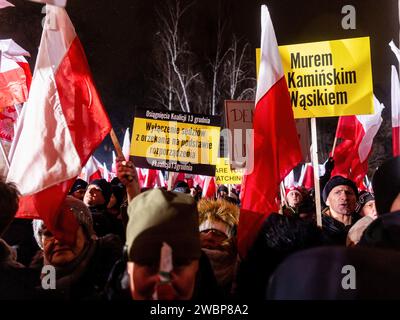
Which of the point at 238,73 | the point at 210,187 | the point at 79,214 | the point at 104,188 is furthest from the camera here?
the point at 238,73

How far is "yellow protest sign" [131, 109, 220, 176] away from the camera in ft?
20.2

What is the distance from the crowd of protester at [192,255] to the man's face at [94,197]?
1037mm

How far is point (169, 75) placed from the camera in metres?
27.9

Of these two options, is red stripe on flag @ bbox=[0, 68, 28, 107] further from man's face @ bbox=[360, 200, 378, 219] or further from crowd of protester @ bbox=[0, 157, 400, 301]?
man's face @ bbox=[360, 200, 378, 219]

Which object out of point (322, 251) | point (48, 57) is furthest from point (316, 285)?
point (48, 57)

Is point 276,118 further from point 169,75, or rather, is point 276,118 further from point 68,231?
point 169,75

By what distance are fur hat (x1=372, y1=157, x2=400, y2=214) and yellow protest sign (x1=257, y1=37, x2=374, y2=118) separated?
286 cm

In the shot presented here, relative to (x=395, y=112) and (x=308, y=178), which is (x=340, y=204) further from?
(x=308, y=178)

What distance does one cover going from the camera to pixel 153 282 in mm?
2105

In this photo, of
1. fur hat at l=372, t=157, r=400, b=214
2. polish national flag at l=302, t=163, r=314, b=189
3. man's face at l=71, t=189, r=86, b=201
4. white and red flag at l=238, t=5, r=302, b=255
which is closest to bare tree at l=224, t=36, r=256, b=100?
polish national flag at l=302, t=163, r=314, b=189

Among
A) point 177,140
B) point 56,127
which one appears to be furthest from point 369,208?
point 56,127

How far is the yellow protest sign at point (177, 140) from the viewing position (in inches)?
242

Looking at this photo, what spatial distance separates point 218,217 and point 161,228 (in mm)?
1518

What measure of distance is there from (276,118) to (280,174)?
1.44 feet
